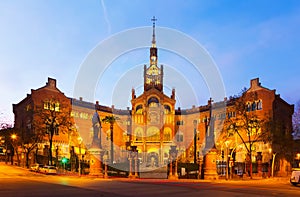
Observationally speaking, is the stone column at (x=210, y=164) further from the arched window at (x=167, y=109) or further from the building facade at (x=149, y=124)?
the arched window at (x=167, y=109)

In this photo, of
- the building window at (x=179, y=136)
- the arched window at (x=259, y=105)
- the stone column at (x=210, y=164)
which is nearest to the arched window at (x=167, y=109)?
the building window at (x=179, y=136)

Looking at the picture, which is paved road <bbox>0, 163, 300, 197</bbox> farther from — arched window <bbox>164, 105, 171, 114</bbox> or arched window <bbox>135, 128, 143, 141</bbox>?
arched window <bbox>164, 105, 171, 114</bbox>

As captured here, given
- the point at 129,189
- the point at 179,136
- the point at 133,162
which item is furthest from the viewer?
the point at 179,136

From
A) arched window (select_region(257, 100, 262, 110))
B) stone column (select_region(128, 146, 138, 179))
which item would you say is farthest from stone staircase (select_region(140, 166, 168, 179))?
arched window (select_region(257, 100, 262, 110))

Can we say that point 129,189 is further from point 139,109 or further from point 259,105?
point 139,109

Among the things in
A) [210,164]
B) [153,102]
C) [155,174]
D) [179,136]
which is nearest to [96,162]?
[155,174]

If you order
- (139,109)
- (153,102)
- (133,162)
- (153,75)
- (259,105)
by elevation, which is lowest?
(133,162)

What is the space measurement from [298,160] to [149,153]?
39.9 meters

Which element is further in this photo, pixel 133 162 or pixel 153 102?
pixel 153 102

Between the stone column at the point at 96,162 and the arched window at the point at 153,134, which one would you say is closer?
the stone column at the point at 96,162

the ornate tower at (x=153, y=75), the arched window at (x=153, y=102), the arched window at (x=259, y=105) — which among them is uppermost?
the ornate tower at (x=153, y=75)

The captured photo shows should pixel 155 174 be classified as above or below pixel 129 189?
below

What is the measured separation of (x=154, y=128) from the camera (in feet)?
321

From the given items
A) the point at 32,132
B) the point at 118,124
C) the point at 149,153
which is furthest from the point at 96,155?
the point at 118,124
